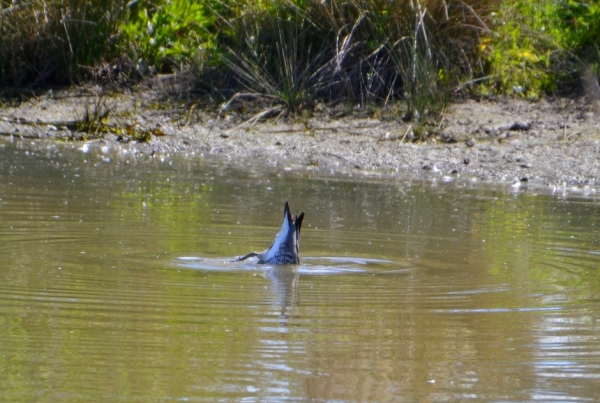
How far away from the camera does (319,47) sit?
10.8m

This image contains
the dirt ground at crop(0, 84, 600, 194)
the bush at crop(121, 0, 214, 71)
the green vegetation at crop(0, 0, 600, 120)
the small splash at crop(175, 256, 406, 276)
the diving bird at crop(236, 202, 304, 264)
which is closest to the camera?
the small splash at crop(175, 256, 406, 276)

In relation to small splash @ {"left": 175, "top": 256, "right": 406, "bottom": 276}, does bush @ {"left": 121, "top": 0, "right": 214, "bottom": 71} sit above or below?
above

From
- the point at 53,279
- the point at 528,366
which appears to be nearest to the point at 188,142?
the point at 53,279

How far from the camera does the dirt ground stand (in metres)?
9.12

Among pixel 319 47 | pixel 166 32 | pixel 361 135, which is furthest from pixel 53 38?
pixel 361 135

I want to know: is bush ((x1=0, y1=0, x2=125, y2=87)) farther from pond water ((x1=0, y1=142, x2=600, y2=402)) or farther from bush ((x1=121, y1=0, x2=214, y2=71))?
pond water ((x1=0, y1=142, x2=600, y2=402))

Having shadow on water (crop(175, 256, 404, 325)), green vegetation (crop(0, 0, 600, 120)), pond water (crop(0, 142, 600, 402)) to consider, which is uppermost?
green vegetation (crop(0, 0, 600, 120))

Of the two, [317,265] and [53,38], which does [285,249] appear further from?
[53,38]

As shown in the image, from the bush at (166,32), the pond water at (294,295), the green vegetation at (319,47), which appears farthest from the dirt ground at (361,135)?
the pond water at (294,295)

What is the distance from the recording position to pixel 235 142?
995 centimetres

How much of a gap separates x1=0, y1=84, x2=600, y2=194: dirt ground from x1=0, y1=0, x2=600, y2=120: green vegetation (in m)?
0.26

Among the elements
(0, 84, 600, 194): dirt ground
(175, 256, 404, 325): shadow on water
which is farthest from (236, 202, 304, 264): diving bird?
(0, 84, 600, 194): dirt ground

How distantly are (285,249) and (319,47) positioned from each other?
5895 millimetres

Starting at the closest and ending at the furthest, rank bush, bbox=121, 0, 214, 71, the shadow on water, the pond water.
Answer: the pond water, the shadow on water, bush, bbox=121, 0, 214, 71
